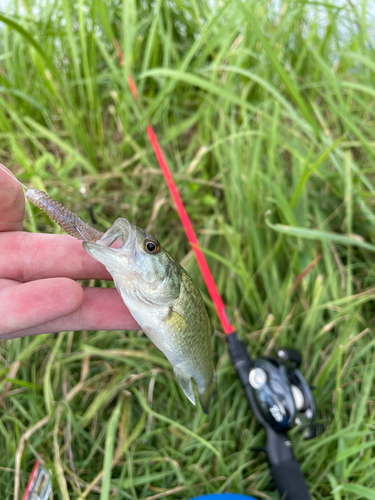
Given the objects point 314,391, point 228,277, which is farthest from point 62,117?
point 314,391

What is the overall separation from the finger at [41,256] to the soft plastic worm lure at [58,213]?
0.61 metres

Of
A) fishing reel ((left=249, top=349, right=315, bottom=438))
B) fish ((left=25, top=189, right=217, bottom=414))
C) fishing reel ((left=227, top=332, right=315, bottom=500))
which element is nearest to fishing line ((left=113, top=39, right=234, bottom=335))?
fishing reel ((left=227, top=332, right=315, bottom=500))

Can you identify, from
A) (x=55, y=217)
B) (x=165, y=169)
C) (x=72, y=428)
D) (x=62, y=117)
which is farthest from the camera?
(x=62, y=117)

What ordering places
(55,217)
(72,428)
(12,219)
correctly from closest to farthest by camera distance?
(55,217)
(12,219)
(72,428)

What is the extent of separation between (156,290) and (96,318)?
54 cm

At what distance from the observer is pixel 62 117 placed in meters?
2.75

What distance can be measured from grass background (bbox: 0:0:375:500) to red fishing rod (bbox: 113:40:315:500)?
18 centimetres

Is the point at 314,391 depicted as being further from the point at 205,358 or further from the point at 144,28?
the point at 144,28

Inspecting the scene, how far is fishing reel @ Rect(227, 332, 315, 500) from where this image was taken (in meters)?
1.90

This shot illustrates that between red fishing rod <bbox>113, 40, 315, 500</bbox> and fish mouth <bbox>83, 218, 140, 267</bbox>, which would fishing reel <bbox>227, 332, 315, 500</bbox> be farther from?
fish mouth <bbox>83, 218, 140, 267</bbox>

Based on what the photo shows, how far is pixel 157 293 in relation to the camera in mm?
1514

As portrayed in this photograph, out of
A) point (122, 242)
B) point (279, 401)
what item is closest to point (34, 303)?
point (122, 242)

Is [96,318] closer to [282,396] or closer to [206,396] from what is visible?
[206,396]

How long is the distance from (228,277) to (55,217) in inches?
63.0
